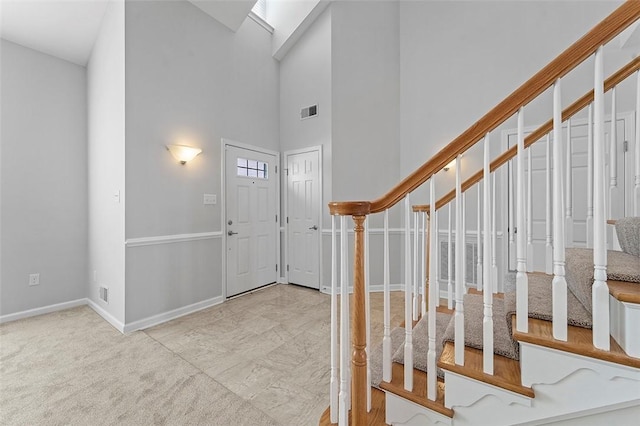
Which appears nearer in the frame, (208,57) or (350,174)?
(208,57)

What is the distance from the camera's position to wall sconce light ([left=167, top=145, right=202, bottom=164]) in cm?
297

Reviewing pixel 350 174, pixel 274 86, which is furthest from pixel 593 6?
pixel 274 86

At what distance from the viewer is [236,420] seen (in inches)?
59.7

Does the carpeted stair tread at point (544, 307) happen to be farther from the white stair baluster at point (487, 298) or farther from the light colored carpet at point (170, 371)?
the light colored carpet at point (170, 371)

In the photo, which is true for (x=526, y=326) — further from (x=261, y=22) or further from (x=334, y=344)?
(x=261, y=22)

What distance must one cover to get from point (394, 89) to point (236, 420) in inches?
167

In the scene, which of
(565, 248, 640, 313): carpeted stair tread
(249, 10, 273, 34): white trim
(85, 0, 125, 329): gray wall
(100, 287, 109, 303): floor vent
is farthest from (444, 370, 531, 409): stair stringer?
(249, 10, 273, 34): white trim

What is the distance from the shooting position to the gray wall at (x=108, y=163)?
270 cm

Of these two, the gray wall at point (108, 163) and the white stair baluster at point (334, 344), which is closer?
the white stair baluster at point (334, 344)

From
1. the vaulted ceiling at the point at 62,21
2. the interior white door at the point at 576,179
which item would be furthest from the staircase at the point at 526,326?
the vaulted ceiling at the point at 62,21

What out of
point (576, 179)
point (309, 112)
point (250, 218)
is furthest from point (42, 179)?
point (576, 179)

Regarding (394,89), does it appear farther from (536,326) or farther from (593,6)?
(536,326)

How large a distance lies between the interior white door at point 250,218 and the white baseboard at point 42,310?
1798 millimetres

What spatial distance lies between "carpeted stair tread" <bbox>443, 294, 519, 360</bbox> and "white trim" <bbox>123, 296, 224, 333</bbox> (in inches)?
108
